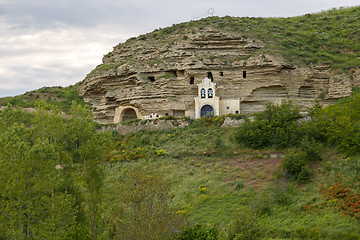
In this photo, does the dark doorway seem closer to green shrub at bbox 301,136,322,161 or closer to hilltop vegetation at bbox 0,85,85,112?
hilltop vegetation at bbox 0,85,85,112

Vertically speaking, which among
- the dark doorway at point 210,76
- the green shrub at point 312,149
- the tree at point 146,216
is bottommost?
the tree at point 146,216

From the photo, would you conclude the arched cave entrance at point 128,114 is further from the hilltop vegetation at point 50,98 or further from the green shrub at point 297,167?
the green shrub at point 297,167

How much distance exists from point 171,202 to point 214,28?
Result: 28.4 meters

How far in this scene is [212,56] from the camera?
1866 inches

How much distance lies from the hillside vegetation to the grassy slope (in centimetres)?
8

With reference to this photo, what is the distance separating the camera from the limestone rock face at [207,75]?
44500 mm

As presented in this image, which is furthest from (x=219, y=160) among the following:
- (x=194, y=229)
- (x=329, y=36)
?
(x=329, y=36)

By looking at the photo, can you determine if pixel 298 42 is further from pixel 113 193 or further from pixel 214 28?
pixel 113 193

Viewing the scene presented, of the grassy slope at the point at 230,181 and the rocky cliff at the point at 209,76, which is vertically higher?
the rocky cliff at the point at 209,76

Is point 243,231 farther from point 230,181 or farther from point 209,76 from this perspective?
point 209,76

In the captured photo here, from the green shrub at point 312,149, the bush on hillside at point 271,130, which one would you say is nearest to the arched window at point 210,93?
the bush on hillside at point 271,130

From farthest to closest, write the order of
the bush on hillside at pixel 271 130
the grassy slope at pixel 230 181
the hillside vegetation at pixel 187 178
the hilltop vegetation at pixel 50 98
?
the hilltop vegetation at pixel 50 98 < the bush on hillside at pixel 271 130 < the grassy slope at pixel 230 181 < the hillside vegetation at pixel 187 178

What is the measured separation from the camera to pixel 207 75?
4675 cm

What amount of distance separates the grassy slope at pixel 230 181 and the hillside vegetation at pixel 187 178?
78mm
